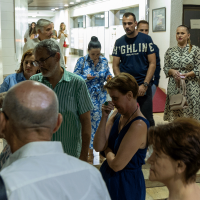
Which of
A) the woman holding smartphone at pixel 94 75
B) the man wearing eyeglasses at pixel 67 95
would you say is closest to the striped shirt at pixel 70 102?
the man wearing eyeglasses at pixel 67 95

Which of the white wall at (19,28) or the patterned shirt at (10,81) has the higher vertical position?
the white wall at (19,28)

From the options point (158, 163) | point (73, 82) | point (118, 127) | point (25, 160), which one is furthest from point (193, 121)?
point (73, 82)

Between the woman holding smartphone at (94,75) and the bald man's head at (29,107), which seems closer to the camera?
the bald man's head at (29,107)

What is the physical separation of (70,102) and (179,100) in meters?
2.86

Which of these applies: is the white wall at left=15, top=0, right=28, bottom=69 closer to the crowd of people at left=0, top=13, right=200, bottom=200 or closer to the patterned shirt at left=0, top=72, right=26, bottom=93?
the crowd of people at left=0, top=13, right=200, bottom=200

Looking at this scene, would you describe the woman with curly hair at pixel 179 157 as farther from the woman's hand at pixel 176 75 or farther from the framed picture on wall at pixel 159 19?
the framed picture on wall at pixel 159 19

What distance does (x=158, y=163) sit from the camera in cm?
144

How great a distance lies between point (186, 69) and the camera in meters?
5.10

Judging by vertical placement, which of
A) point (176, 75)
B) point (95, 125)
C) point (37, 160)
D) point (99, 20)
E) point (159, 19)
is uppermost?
point (99, 20)

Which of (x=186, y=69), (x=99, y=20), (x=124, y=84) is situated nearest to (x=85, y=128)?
(x=124, y=84)

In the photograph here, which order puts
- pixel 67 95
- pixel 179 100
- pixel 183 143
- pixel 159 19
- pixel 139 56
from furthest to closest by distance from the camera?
pixel 159 19 < pixel 179 100 < pixel 139 56 < pixel 67 95 < pixel 183 143

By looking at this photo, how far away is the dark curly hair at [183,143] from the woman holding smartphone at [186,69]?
12.1 feet

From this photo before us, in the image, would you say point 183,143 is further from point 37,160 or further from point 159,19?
point 159,19

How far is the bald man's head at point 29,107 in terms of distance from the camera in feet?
3.50
